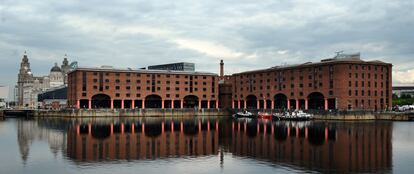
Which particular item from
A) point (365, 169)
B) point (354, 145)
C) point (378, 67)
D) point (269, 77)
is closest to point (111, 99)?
point (269, 77)

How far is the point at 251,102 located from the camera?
178 metres

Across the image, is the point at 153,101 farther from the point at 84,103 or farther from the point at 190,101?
the point at 84,103

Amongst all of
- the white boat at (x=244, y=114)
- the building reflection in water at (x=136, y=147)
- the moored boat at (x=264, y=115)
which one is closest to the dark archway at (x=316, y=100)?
the moored boat at (x=264, y=115)

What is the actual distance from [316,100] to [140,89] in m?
61.7

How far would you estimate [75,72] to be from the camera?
153 meters

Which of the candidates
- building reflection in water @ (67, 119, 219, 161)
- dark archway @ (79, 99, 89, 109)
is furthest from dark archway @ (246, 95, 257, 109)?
building reflection in water @ (67, 119, 219, 161)

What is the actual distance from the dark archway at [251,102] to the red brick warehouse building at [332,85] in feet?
34.4

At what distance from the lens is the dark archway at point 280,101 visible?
522 feet

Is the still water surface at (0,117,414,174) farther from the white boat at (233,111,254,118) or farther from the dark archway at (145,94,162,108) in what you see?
the dark archway at (145,94,162,108)

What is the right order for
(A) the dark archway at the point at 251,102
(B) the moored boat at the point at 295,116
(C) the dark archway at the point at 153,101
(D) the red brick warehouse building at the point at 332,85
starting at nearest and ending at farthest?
(B) the moored boat at the point at 295,116 → (D) the red brick warehouse building at the point at 332,85 → (C) the dark archway at the point at 153,101 → (A) the dark archway at the point at 251,102

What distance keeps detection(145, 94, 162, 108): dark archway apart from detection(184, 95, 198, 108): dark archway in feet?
33.9

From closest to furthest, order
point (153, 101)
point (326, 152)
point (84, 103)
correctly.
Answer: point (326, 152), point (84, 103), point (153, 101)

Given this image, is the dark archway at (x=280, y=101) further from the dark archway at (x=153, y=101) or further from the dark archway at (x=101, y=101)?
the dark archway at (x=101, y=101)

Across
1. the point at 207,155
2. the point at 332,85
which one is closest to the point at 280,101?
the point at 332,85
